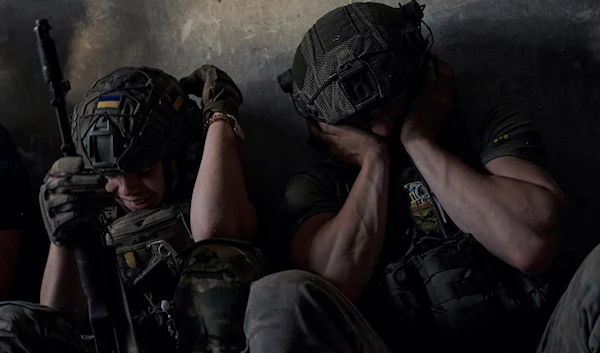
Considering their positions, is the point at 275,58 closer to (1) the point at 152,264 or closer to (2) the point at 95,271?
(1) the point at 152,264

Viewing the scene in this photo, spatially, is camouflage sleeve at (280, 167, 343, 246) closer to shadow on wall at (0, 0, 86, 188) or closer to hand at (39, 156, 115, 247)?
hand at (39, 156, 115, 247)

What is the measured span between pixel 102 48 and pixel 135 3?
15 centimetres

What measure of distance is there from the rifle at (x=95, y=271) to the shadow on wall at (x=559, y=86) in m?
1.00

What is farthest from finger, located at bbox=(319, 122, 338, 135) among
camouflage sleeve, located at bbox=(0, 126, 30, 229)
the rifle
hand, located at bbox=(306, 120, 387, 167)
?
camouflage sleeve, located at bbox=(0, 126, 30, 229)

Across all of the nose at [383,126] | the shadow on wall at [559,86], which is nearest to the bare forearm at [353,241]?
the nose at [383,126]

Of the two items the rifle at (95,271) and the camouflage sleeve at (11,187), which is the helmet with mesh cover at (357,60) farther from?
the camouflage sleeve at (11,187)

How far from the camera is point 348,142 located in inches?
67.9

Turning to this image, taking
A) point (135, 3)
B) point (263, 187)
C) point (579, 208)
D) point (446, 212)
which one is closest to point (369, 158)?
point (446, 212)

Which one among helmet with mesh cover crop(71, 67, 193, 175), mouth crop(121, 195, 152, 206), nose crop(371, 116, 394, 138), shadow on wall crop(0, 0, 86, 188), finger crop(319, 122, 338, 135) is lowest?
mouth crop(121, 195, 152, 206)

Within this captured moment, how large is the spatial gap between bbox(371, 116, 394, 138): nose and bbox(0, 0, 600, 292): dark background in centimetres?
34

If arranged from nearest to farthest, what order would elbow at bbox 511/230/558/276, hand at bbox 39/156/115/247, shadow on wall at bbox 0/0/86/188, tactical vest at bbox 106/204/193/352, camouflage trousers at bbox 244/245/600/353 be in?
camouflage trousers at bbox 244/245/600/353, hand at bbox 39/156/115/247, elbow at bbox 511/230/558/276, tactical vest at bbox 106/204/193/352, shadow on wall at bbox 0/0/86/188

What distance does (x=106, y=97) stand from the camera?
1708mm

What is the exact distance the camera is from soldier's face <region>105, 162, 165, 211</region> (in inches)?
67.4

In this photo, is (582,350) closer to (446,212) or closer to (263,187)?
(446,212)
